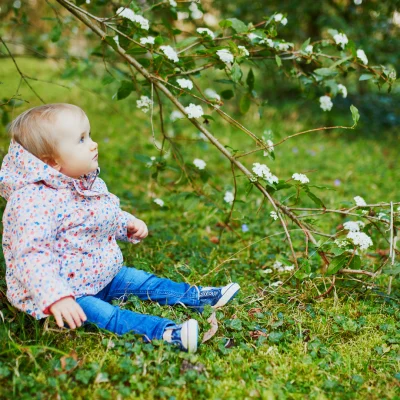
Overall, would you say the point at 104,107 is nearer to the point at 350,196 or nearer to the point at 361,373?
the point at 350,196

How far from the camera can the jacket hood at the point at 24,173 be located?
76.2 inches

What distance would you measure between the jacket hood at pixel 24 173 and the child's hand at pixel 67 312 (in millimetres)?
490

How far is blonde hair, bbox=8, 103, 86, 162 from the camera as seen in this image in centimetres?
197

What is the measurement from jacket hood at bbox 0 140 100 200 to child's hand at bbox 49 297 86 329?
49 cm

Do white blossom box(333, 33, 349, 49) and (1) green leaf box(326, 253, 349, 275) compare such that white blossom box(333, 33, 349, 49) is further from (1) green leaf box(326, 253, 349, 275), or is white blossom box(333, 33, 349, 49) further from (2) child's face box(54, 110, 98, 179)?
(2) child's face box(54, 110, 98, 179)

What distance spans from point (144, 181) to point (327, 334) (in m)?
2.49

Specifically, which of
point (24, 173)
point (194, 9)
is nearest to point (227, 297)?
point (24, 173)

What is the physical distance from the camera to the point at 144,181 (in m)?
4.23

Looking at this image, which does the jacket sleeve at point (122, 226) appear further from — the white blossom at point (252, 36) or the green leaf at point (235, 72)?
the white blossom at point (252, 36)

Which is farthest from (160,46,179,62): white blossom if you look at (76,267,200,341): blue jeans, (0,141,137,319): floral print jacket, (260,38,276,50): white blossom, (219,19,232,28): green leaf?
(76,267,200,341): blue jeans

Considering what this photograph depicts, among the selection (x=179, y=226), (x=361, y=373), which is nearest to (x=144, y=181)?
(x=179, y=226)

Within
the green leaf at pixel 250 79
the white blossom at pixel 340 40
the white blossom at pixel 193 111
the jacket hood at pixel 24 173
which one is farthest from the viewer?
the green leaf at pixel 250 79

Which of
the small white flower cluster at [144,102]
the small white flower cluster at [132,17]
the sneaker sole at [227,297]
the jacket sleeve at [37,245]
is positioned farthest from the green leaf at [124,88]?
the sneaker sole at [227,297]

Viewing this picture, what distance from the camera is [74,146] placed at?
2006 mm
